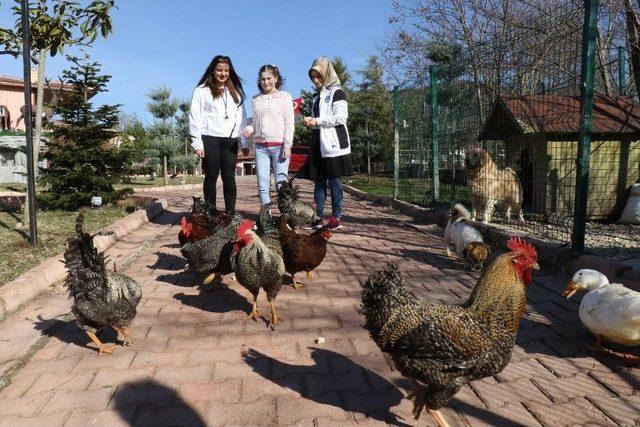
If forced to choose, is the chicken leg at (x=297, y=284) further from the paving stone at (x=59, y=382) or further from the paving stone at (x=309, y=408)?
the paving stone at (x=59, y=382)

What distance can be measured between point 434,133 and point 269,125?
12.7 ft

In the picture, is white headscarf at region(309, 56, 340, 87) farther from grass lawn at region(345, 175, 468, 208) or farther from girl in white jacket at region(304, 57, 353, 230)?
grass lawn at region(345, 175, 468, 208)

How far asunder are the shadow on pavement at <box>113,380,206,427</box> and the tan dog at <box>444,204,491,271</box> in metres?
3.43

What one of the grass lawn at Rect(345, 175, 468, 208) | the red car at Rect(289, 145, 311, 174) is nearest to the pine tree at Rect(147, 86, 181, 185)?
the red car at Rect(289, 145, 311, 174)

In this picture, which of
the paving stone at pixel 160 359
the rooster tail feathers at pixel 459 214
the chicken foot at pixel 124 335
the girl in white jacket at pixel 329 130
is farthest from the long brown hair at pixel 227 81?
the paving stone at pixel 160 359

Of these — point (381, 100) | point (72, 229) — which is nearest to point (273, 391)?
point (72, 229)

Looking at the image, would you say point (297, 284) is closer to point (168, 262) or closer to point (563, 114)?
point (168, 262)

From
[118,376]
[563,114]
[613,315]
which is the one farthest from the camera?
[563,114]

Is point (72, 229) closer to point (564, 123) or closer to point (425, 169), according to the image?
point (425, 169)

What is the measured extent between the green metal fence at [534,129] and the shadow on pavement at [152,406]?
489 centimetres

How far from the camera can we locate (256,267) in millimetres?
3447

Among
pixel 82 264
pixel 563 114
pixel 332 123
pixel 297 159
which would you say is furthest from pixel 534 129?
pixel 297 159

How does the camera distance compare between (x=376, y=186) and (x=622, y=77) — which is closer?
(x=622, y=77)

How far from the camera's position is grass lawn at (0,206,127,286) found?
457 centimetres
